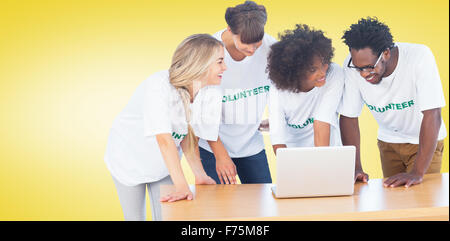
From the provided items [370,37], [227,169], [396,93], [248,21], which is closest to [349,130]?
[396,93]

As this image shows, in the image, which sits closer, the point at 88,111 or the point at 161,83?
the point at 161,83

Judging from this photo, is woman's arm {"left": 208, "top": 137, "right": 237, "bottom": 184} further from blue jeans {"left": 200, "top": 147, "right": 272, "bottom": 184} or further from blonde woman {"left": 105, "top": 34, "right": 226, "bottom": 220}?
blue jeans {"left": 200, "top": 147, "right": 272, "bottom": 184}

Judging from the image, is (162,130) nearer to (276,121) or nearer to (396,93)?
(276,121)

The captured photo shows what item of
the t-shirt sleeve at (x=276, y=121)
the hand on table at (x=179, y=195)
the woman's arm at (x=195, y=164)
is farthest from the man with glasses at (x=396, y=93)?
the hand on table at (x=179, y=195)

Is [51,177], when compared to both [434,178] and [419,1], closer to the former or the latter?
[434,178]

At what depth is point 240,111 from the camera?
2883 mm

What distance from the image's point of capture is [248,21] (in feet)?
8.20

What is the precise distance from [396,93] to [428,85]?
0.18 m

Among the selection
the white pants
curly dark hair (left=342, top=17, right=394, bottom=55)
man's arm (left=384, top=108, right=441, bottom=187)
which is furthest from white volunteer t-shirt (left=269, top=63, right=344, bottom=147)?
the white pants

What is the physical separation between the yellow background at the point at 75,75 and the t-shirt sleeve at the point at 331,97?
7.44ft

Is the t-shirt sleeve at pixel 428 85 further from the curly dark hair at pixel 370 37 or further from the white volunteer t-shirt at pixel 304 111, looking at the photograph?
the white volunteer t-shirt at pixel 304 111

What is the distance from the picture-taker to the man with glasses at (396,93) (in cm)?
244

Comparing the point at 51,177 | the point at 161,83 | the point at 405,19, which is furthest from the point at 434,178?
the point at 51,177
